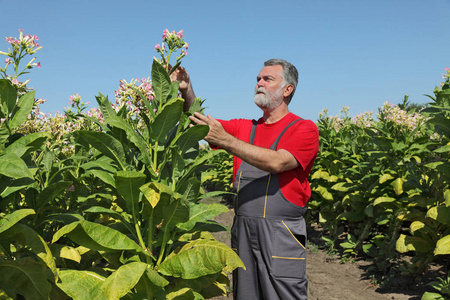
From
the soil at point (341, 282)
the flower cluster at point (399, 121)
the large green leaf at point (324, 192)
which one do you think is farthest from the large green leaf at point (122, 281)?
the large green leaf at point (324, 192)

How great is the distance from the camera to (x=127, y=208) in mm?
2615

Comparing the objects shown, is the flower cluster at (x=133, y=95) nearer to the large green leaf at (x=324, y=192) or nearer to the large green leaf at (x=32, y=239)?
the large green leaf at (x=32, y=239)

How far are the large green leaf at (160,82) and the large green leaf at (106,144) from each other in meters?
0.38

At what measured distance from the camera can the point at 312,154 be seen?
3.25 meters

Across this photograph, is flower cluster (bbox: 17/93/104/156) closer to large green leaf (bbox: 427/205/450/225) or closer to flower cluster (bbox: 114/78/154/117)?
flower cluster (bbox: 114/78/154/117)

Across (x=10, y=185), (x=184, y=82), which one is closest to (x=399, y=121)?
(x=184, y=82)

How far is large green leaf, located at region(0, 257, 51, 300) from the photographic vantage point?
2.18m

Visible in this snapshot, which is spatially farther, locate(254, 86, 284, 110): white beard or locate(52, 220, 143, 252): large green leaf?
locate(254, 86, 284, 110): white beard

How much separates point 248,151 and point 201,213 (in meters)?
0.57

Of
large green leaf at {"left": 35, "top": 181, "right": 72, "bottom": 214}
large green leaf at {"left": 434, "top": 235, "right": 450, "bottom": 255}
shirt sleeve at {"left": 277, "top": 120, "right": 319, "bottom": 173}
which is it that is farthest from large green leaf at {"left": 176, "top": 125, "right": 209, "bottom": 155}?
large green leaf at {"left": 434, "top": 235, "right": 450, "bottom": 255}

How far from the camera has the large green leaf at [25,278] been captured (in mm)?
2178

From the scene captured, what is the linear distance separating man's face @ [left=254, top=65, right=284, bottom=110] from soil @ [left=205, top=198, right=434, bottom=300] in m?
2.35

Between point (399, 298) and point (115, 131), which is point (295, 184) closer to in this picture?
point (115, 131)

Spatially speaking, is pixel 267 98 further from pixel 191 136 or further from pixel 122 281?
pixel 122 281
